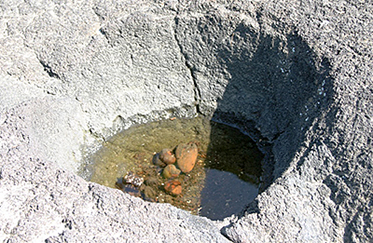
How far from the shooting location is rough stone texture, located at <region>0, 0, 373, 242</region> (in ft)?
5.96

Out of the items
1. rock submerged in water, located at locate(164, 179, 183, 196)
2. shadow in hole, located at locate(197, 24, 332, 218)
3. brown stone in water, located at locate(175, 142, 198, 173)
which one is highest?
shadow in hole, located at locate(197, 24, 332, 218)

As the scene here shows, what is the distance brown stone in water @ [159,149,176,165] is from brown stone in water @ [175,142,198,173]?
0.03m

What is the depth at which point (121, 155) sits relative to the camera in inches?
110

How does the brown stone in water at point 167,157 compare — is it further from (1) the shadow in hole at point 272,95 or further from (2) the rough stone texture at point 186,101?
(2) the rough stone texture at point 186,101

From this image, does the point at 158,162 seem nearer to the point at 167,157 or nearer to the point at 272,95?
the point at 167,157

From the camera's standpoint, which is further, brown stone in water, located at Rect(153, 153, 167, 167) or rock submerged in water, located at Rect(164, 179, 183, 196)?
brown stone in water, located at Rect(153, 153, 167, 167)

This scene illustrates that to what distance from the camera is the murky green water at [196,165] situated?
2.52 m

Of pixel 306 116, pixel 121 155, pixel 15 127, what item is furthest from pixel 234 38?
pixel 15 127

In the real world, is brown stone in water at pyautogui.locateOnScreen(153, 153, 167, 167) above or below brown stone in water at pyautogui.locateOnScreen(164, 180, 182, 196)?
below

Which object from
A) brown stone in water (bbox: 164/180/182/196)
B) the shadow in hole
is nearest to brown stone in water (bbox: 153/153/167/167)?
brown stone in water (bbox: 164/180/182/196)

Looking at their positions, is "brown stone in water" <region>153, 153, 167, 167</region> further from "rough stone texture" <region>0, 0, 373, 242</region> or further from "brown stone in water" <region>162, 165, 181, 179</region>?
"rough stone texture" <region>0, 0, 373, 242</region>

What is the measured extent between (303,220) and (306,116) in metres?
0.67

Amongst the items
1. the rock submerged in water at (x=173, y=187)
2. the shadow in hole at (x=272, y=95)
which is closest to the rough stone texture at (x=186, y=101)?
the shadow in hole at (x=272, y=95)

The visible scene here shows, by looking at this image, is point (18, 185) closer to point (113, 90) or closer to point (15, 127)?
point (15, 127)
